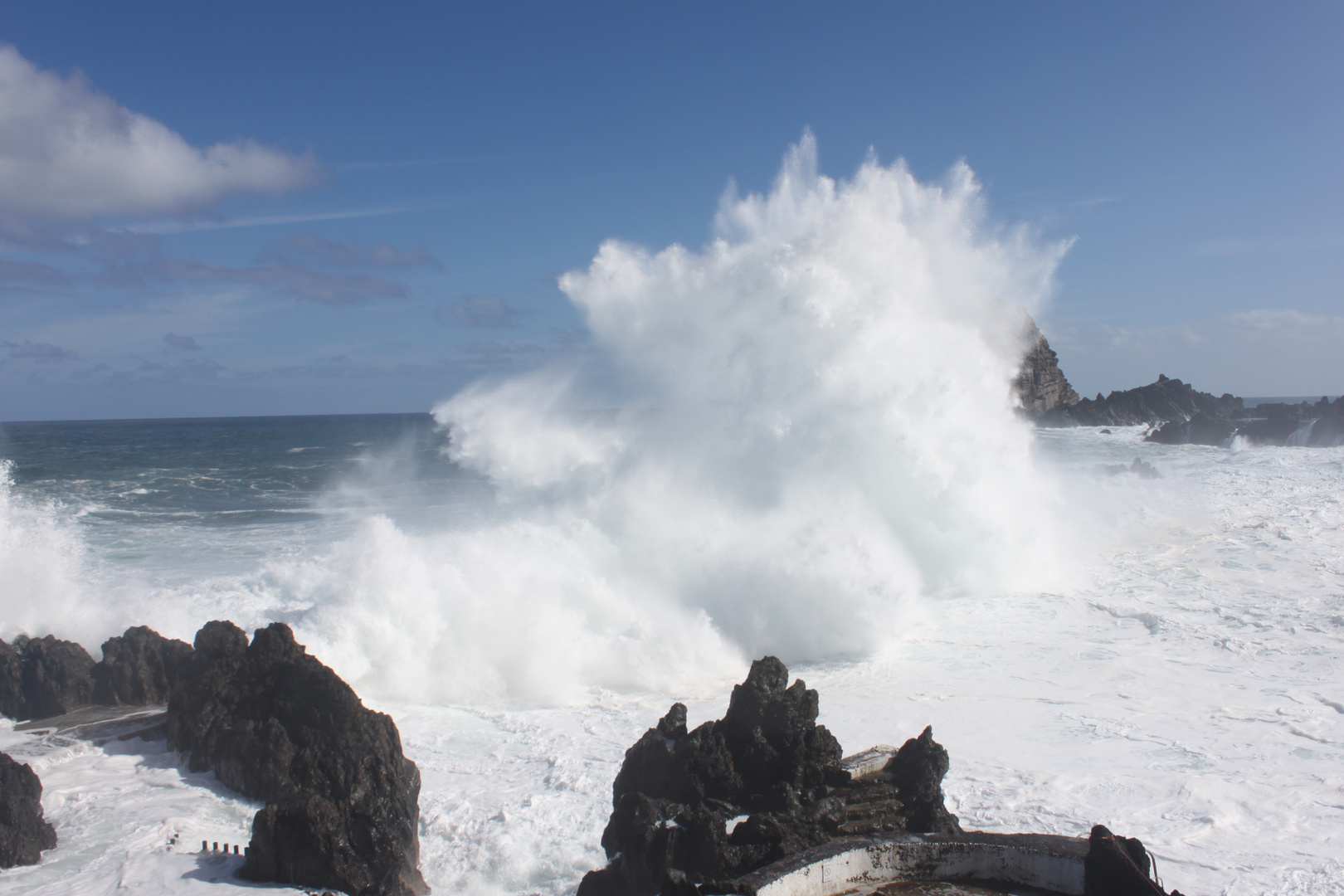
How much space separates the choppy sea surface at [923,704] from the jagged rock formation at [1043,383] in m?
56.7

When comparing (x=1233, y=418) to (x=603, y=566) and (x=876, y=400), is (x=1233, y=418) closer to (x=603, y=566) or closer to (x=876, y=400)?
(x=876, y=400)

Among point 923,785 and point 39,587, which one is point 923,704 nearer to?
point 923,785

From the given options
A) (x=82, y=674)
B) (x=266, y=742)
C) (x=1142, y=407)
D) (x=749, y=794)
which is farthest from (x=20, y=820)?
(x=1142, y=407)

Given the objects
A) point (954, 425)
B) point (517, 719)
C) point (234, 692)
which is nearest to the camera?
point (234, 692)

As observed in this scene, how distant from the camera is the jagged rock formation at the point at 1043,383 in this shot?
7494cm

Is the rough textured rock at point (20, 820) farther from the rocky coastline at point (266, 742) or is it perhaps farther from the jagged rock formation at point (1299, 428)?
the jagged rock formation at point (1299, 428)

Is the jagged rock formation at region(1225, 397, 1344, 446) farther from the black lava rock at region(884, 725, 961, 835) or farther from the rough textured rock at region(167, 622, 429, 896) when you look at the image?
the rough textured rock at region(167, 622, 429, 896)

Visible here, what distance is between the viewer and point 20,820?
20.9ft

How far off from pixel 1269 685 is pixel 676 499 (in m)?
8.86

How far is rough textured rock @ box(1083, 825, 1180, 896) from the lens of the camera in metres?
4.53

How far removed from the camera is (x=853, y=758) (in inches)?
277

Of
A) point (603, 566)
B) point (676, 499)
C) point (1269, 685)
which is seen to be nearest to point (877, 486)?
point (676, 499)

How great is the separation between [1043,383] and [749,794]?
3066 inches

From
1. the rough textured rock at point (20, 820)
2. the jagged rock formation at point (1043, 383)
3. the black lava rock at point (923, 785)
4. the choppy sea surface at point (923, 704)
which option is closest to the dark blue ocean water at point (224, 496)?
the choppy sea surface at point (923, 704)
